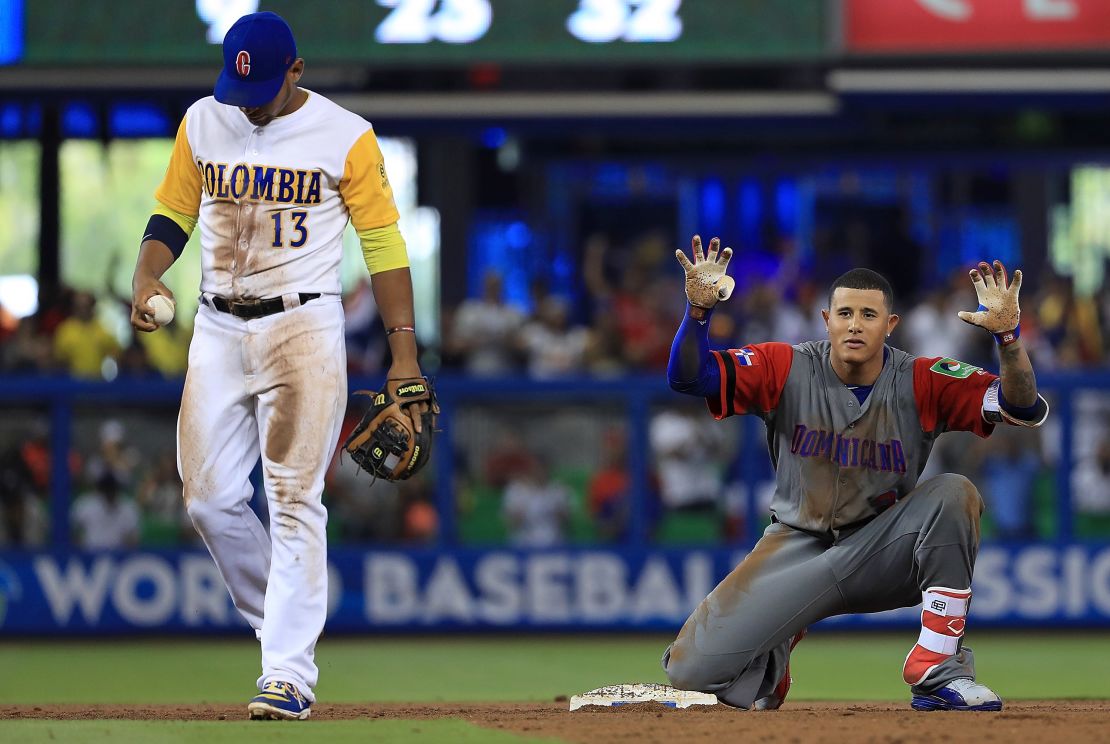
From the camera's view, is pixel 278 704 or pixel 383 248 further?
pixel 383 248

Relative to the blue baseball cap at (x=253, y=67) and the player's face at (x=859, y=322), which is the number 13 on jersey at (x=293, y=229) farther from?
the player's face at (x=859, y=322)

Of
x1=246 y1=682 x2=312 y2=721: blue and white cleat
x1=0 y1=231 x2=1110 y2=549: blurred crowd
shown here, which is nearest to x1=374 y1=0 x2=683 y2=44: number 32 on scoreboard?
x1=0 y1=231 x2=1110 y2=549: blurred crowd

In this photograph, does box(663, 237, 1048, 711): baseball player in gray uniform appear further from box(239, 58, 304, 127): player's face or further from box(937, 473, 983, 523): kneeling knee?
box(239, 58, 304, 127): player's face

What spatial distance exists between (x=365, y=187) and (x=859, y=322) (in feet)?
5.38

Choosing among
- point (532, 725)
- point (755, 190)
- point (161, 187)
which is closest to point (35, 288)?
point (755, 190)

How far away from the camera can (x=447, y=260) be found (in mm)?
14719

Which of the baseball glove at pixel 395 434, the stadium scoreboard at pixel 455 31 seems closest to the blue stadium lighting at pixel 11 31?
the stadium scoreboard at pixel 455 31

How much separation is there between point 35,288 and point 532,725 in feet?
29.7

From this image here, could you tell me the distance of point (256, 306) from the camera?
17.5ft

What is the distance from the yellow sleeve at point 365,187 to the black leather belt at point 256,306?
0.29 meters

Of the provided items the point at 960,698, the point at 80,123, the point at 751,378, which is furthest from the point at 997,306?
the point at 80,123

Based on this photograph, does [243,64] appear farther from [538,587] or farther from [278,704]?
[538,587]

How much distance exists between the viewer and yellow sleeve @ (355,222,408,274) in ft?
17.8

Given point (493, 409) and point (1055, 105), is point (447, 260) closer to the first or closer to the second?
point (493, 409)
